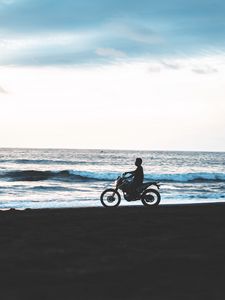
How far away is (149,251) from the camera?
698 cm

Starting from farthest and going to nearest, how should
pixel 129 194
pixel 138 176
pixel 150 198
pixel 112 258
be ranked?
1. pixel 150 198
2. pixel 129 194
3. pixel 138 176
4. pixel 112 258

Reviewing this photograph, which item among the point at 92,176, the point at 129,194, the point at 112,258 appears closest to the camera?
the point at 112,258

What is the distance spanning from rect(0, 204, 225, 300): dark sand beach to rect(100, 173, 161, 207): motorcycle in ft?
14.1

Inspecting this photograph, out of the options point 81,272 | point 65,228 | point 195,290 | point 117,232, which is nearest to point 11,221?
point 65,228

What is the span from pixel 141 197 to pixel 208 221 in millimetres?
4917

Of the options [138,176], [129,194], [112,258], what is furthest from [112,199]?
[112,258]

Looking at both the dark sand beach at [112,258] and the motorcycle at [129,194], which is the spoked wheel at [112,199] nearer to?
the motorcycle at [129,194]

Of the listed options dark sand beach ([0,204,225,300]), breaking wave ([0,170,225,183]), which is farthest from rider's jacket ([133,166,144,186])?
breaking wave ([0,170,225,183])

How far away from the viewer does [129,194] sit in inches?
600

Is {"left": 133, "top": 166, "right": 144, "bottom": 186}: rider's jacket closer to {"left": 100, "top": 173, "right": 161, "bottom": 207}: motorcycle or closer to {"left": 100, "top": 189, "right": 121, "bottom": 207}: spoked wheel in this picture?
{"left": 100, "top": 173, "right": 161, "bottom": 207}: motorcycle

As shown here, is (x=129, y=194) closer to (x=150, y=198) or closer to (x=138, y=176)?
(x=138, y=176)

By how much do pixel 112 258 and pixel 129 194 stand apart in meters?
8.80

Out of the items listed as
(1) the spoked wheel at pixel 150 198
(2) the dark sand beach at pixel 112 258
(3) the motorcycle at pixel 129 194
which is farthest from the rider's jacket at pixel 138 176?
(2) the dark sand beach at pixel 112 258

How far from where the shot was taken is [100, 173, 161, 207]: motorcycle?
50.0ft
